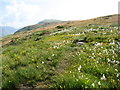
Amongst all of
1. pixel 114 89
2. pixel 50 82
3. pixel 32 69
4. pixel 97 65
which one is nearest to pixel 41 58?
pixel 32 69

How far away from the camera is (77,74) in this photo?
25.2 feet

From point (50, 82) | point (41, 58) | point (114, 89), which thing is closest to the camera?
point (114, 89)

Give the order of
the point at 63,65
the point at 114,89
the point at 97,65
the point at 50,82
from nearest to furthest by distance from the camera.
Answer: the point at 114,89, the point at 50,82, the point at 97,65, the point at 63,65

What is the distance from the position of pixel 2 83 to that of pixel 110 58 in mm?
6592

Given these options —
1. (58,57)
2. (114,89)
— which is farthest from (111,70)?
(58,57)

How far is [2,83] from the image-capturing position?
25.7 ft

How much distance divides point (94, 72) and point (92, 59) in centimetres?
199

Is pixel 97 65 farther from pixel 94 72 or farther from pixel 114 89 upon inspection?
pixel 114 89

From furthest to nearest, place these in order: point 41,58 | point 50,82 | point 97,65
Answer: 1. point 41,58
2. point 97,65
3. point 50,82

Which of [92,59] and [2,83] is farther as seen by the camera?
[92,59]

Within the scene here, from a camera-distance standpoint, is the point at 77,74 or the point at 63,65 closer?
the point at 77,74

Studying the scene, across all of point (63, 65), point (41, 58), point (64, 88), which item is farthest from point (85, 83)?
point (41, 58)

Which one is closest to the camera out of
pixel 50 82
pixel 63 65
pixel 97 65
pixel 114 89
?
pixel 114 89

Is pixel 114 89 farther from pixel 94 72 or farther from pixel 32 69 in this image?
pixel 32 69
